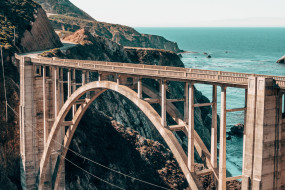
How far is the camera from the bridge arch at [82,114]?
87.5ft

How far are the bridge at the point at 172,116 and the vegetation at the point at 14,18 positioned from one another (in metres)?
10.3

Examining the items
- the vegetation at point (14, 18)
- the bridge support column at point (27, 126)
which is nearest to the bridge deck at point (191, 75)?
the bridge support column at point (27, 126)

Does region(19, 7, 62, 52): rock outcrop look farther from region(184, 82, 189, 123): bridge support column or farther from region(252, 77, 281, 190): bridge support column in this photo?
region(252, 77, 281, 190): bridge support column

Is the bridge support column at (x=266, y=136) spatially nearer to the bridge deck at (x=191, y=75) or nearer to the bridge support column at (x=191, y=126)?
the bridge deck at (x=191, y=75)

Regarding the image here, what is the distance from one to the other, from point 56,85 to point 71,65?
503 centimetres

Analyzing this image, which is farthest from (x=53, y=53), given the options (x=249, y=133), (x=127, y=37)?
(x=127, y=37)

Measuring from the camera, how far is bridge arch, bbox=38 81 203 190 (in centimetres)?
2666

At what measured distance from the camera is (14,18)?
7256 cm

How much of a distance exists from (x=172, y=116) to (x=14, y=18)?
5324 centimetres

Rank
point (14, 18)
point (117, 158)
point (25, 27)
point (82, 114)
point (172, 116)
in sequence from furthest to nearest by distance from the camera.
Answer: point (14, 18), point (25, 27), point (117, 158), point (82, 114), point (172, 116)

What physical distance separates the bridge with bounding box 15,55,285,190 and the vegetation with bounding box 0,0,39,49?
10318 millimetres

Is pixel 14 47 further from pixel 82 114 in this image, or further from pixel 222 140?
pixel 222 140

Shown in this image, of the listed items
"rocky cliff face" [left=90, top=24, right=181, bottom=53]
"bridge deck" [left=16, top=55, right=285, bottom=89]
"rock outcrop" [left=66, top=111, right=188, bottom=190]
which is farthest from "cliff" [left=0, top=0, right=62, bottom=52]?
"rocky cliff face" [left=90, top=24, right=181, bottom=53]

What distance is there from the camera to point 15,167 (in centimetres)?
4912
